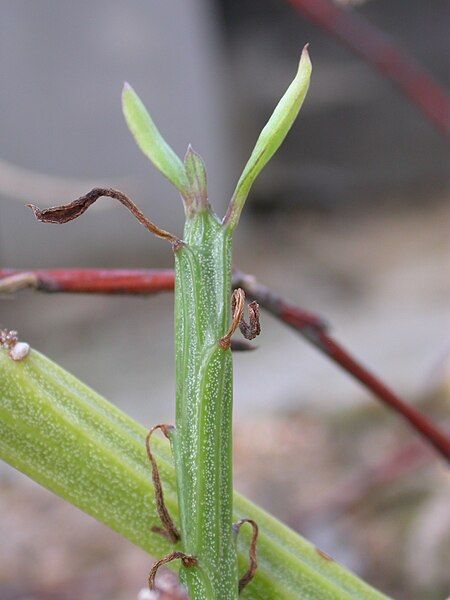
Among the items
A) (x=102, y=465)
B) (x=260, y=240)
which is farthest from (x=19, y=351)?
(x=260, y=240)

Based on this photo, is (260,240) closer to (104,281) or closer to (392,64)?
(392,64)

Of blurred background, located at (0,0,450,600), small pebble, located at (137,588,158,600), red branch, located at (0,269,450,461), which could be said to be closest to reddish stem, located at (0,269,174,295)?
red branch, located at (0,269,450,461)

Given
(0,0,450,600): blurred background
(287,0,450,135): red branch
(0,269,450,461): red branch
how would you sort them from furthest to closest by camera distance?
(0,0,450,600): blurred background → (287,0,450,135): red branch → (0,269,450,461): red branch

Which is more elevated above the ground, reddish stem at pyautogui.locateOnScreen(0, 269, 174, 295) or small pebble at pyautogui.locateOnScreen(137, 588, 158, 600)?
small pebble at pyautogui.locateOnScreen(137, 588, 158, 600)

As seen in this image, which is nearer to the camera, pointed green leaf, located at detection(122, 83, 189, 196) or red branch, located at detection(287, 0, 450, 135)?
pointed green leaf, located at detection(122, 83, 189, 196)

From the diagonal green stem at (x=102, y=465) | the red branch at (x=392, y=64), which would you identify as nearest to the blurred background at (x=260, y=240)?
the red branch at (x=392, y=64)

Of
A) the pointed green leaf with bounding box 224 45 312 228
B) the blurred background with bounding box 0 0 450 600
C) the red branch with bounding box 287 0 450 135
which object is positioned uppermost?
the pointed green leaf with bounding box 224 45 312 228

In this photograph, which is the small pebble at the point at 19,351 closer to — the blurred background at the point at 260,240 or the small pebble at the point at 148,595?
the small pebble at the point at 148,595

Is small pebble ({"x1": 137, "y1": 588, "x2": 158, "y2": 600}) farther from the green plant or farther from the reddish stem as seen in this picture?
the reddish stem
